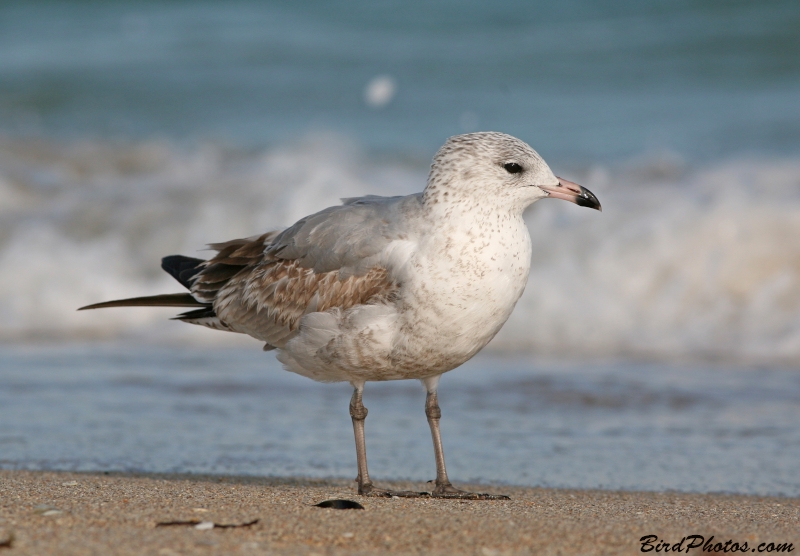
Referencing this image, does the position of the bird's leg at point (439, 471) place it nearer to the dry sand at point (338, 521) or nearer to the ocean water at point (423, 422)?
the dry sand at point (338, 521)

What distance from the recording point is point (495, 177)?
4691 mm

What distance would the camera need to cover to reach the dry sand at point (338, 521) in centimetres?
356

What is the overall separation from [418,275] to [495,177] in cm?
57

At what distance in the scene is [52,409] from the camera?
6734 mm

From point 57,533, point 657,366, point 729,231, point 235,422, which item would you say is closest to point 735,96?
point 729,231

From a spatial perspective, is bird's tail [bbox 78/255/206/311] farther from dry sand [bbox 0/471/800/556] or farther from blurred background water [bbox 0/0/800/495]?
dry sand [bbox 0/471/800/556]

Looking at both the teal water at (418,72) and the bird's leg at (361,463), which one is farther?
the teal water at (418,72)

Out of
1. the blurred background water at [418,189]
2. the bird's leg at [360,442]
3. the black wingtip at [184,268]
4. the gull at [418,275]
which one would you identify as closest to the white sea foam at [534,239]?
the blurred background water at [418,189]

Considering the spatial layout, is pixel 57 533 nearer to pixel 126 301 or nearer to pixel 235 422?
pixel 126 301

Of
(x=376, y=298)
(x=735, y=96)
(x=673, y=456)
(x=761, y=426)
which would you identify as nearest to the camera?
(x=376, y=298)

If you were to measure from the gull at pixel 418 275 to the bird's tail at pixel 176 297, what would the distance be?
25.2 inches

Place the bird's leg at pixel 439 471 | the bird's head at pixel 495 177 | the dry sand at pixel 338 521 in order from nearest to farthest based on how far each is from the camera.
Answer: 1. the dry sand at pixel 338 521
2. the bird's head at pixel 495 177
3. the bird's leg at pixel 439 471

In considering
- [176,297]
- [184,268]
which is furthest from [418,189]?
[176,297]

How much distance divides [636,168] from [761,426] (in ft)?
21.2
